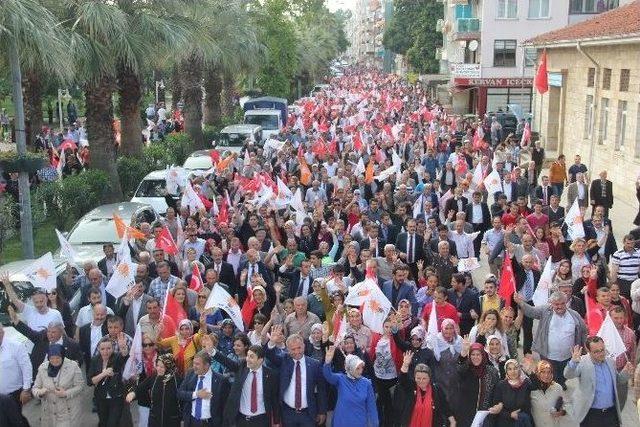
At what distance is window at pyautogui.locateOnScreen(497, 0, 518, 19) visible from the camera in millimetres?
47094

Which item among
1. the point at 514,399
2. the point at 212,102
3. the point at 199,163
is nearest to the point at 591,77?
the point at 199,163

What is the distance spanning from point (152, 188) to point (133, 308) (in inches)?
393

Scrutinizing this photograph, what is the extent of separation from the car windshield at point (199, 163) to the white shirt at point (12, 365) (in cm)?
1469

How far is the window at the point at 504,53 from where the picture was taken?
47906 mm

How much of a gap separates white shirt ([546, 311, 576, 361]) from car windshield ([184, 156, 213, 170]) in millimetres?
15154

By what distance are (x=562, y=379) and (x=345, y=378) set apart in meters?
2.61

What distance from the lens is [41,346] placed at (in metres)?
8.34

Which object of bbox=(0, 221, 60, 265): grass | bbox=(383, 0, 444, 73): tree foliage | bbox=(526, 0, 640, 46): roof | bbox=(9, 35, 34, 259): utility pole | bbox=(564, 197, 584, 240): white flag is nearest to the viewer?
bbox=(564, 197, 584, 240): white flag

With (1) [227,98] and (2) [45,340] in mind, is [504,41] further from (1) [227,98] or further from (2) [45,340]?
(2) [45,340]

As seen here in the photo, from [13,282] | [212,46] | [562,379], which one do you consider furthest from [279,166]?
[562,379]

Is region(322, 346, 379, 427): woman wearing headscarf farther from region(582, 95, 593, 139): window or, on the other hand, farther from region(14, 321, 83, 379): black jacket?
region(582, 95, 593, 139): window

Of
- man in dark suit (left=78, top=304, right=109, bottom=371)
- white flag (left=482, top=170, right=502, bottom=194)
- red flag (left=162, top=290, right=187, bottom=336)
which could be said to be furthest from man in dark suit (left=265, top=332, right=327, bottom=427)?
white flag (left=482, top=170, right=502, bottom=194)

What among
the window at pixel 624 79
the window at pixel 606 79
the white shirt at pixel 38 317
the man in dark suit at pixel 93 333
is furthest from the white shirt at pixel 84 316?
the window at pixel 606 79

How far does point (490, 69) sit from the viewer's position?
48.7 meters
